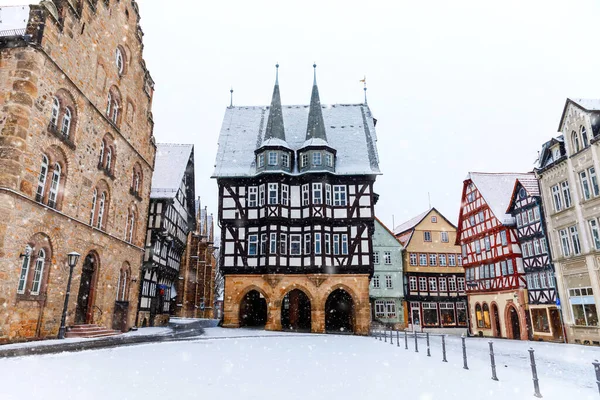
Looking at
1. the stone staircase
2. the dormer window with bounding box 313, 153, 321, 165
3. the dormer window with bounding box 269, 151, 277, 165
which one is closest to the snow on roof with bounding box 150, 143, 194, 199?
the dormer window with bounding box 269, 151, 277, 165

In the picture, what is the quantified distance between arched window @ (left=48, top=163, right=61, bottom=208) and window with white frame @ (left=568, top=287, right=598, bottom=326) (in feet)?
84.8

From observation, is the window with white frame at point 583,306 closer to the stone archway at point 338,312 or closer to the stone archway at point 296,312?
the stone archway at point 338,312

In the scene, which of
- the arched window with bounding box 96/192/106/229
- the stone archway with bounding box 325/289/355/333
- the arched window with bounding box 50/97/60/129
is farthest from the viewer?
the stone archway with bounding box 325/289/355/333

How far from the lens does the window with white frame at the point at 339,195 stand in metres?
27.8

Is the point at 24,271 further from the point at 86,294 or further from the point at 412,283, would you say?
the point at 412,283

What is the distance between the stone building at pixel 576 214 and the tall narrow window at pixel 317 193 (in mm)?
14187

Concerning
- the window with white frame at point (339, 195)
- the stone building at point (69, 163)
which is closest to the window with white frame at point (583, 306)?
the window with white frame at point (339, 195)

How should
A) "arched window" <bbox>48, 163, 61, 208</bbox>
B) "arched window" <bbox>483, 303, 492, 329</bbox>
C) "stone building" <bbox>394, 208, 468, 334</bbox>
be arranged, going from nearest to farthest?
"arched window" <bbox>48, 163, 61, 208</bbox>, "arched window" <bbox>483, 303, 492, 329</bbox>, "stone building" <bbox>394, 208, 468, 334</bbox>

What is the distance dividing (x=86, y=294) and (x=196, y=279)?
2344 cm

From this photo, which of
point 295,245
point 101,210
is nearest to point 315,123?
point 295,245

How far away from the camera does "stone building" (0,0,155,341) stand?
43.1 feet

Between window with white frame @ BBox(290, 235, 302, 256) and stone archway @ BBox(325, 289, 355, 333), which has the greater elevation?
window with white frame @ BBox(290, 235, 302, 256)

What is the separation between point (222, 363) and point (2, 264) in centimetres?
754

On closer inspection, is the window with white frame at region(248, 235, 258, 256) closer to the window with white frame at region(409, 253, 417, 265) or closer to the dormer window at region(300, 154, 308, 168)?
the dormer window at region(300, 154, 308, 168)
